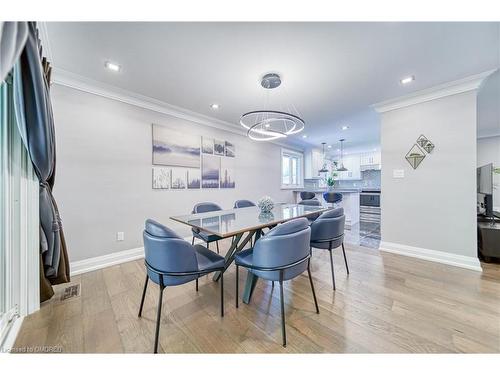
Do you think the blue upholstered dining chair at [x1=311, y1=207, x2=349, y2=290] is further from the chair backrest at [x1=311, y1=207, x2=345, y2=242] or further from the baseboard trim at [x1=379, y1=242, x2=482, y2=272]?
the baseboard trim at [x1=379, y1=242, x2=482, y2=272]

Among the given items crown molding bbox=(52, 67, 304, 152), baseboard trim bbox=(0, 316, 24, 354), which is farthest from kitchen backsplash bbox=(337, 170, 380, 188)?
baseboard trim bbox=(0, 316, 24, 354)

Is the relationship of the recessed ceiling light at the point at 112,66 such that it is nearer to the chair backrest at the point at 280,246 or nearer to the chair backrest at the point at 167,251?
the chair backrest at the point at 167,251

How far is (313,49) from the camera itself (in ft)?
5.57

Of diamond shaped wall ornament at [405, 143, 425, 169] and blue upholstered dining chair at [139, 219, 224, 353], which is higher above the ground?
diamond shaped wall ornament at [405, 143, 425, 169]

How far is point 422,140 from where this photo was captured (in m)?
2.67

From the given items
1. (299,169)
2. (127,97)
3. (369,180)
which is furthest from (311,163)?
(127,97)

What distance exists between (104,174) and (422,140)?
180 inches

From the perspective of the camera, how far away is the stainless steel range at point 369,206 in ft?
15.9

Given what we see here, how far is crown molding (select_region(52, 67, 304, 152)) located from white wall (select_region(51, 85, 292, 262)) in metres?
0.07

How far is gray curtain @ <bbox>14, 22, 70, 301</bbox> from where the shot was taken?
1316 millimetres
